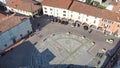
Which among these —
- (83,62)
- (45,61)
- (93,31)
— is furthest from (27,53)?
(93,31)

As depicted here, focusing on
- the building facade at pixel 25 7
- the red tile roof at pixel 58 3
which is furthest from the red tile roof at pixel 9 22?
the red tile roof at pixel 58 3

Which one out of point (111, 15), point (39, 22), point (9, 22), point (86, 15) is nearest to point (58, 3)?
point (39, 22)

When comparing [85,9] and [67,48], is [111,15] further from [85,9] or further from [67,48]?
[67,48]

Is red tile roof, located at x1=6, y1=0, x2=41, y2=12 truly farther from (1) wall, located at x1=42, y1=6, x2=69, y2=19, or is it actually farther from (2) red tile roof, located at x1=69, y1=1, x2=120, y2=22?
(2) red tile roof, located at x1=69, y1=1, x2=120, y2=22

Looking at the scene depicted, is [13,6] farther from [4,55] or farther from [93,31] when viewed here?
[93,31]

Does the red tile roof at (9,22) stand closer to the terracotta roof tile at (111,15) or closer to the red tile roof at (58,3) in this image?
the red tile roof at (58,3)

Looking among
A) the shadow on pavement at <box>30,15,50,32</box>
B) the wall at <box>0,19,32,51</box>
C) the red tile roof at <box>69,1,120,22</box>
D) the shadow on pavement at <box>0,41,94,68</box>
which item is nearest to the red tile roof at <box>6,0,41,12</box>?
the shadow on pavement at <box>30,15,50,32</box>
